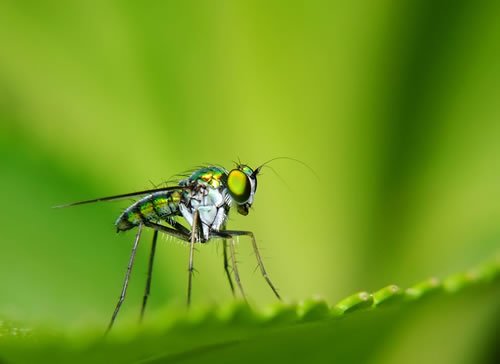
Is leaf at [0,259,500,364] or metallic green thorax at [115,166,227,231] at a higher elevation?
metallic green thorax at [115,166,227,231]

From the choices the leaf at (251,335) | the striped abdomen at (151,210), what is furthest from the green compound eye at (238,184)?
the leaf at (251,335)

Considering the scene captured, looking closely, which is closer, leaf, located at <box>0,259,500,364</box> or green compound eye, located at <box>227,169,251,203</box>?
leaf, located at <box>0,259,500,364</box>

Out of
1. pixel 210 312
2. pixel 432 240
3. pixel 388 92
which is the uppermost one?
pixel 388 92

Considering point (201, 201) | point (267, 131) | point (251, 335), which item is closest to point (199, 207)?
point (201, 201)

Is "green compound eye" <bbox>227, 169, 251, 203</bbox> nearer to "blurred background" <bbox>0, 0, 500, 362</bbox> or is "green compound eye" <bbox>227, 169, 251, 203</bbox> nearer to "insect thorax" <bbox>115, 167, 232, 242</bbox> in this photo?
"insect thorax" <bbox>115, 167, 232, 242</bbox>

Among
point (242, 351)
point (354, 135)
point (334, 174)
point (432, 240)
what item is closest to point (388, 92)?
point (354, 135)

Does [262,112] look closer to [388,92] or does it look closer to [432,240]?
[388,92]

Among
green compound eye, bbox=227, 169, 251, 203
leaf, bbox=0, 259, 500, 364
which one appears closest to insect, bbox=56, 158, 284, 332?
green compound eye, bbox=227, 169, 251, 203
